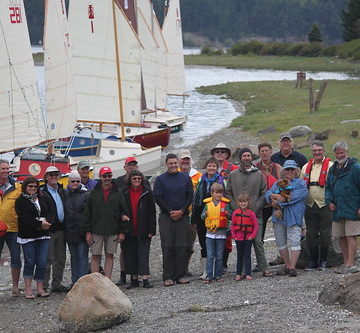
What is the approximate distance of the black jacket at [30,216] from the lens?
41.4ft

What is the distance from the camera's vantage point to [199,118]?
5256 cm

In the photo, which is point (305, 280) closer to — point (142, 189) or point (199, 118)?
point (142, 189)

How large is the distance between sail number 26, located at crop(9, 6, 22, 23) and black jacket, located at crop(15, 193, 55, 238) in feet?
28.2

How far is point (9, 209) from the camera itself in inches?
507

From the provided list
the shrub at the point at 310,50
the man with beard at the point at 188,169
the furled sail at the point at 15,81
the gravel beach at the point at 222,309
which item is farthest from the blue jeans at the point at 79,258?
the shrub at the point at 310,50

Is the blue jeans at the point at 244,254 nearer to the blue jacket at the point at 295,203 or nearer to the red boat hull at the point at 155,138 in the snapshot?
the blue jacket at the point at 295,203

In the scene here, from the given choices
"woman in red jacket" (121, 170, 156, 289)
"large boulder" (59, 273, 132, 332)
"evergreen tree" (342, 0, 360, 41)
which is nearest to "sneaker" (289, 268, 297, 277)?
"woman in red jacket" (121, 170, 156, 289)

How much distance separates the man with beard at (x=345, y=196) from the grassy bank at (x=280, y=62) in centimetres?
7125

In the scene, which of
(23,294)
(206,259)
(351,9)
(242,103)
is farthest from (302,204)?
(351,9)

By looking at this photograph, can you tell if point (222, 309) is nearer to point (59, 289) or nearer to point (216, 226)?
point (216, 226)

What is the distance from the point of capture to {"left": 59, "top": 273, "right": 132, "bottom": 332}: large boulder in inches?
430

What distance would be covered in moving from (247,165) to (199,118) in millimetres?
39872

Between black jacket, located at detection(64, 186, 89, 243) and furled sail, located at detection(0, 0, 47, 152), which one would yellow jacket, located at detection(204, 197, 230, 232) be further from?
furled sail, located at detection(0, 0, 47, 152)

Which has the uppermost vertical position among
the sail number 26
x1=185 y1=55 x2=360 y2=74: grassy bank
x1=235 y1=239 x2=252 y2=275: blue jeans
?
the sail number 26
